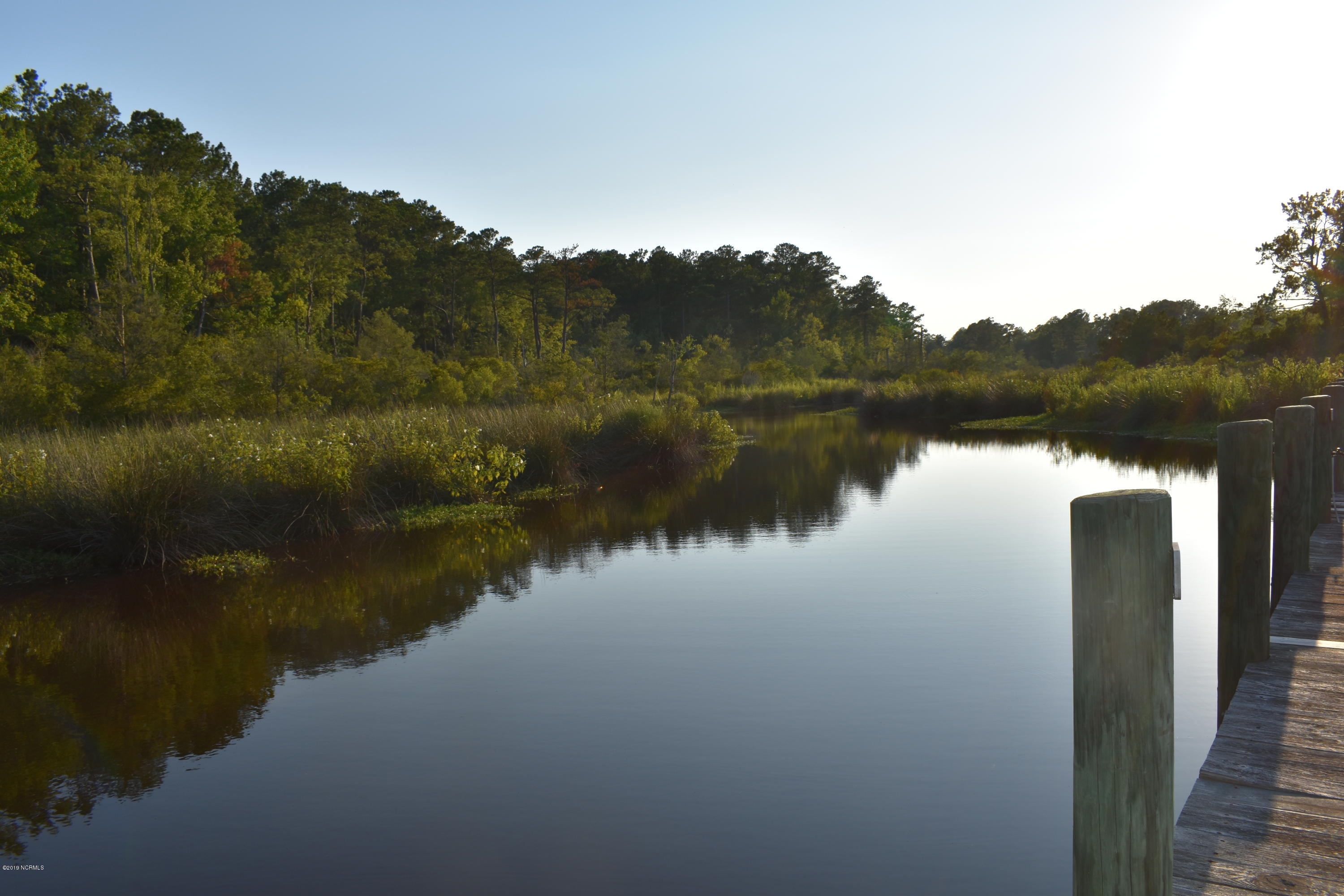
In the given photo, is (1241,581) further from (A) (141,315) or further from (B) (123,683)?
(A) (141,315)

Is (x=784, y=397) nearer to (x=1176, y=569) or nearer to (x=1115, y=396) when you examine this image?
(x=1115, y=396)

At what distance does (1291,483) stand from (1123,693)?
144 inches

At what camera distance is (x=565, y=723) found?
5.33 m

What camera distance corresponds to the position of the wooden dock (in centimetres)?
243

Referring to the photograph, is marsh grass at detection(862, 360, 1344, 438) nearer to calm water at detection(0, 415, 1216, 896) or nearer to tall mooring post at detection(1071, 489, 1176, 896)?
calm water at detection(0, 415, 1216, 896)

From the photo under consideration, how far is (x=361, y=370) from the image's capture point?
24.9 m

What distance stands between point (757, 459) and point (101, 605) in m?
14.7

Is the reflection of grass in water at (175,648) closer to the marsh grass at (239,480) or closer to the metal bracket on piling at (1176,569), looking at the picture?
the marsh grass at (239,480)

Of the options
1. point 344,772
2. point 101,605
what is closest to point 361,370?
point 101,605

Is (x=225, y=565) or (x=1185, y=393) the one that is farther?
(x=1185, y=393)

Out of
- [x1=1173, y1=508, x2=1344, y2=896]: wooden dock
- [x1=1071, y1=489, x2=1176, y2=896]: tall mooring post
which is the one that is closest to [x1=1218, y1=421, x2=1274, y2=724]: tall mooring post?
[x1=1173, y1=508, x2=1344, y2=896]: wooden dock

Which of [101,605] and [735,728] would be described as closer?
[735,728]

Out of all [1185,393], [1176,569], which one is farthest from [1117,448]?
[1176,569]

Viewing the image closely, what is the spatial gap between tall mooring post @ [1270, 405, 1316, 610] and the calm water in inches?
38.6
